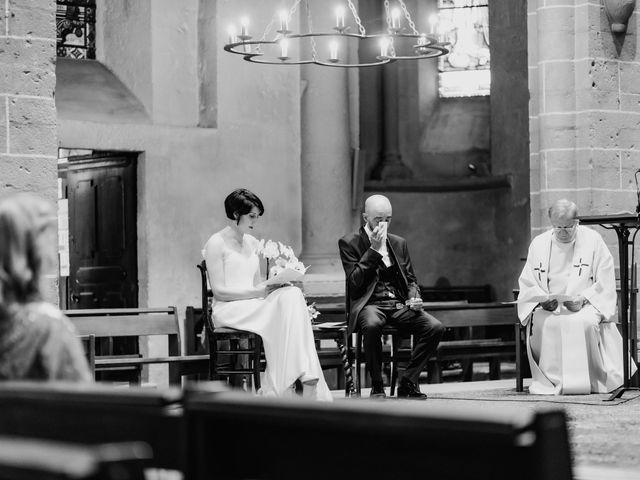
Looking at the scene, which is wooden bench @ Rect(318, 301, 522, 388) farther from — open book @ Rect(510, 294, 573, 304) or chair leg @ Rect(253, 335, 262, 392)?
chair leg @ Rect(253, 335, 262, 392)

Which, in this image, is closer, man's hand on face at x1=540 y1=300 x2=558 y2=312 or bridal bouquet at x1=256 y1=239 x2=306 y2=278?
bridal bouquet at x1=256 y1=239 x2=306 y2=278

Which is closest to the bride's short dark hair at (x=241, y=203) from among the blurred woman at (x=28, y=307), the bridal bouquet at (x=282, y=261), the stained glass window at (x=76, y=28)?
the bridal bouquet at (x=282, y=261)

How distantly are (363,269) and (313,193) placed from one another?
14.8ft

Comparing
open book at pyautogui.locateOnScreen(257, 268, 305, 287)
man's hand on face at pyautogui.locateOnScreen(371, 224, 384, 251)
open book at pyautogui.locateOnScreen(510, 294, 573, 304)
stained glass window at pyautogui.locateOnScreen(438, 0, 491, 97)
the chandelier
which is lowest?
open book at pyautogui.locateOnScreen(510, 294, 573, 304)

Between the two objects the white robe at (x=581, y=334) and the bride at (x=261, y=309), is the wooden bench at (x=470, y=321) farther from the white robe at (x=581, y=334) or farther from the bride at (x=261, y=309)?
the bride at (x=261, y=309)

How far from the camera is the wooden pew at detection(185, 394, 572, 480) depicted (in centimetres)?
262

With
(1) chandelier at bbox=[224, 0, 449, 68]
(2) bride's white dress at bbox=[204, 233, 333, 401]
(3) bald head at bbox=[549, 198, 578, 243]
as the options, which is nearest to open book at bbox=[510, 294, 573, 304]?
(3) bald head at bbox=[549, 198, 578, 243]

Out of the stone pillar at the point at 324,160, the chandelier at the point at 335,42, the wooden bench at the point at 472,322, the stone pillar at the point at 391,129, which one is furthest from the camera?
the stone pillar at the point at 391,129

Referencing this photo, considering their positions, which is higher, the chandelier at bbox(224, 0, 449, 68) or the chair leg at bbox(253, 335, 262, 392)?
the chandelier at bbox(224, 0, 449, 68)

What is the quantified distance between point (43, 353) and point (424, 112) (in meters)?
13.2

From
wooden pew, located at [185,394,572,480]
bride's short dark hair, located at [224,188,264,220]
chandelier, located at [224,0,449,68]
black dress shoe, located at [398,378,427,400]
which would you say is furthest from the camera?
chandelier, located at [224,0,449,68]

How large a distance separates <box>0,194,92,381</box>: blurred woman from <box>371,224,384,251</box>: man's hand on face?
517 centimetres

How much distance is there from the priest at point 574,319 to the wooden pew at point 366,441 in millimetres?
5535

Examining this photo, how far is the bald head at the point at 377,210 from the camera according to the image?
8.36 meters
